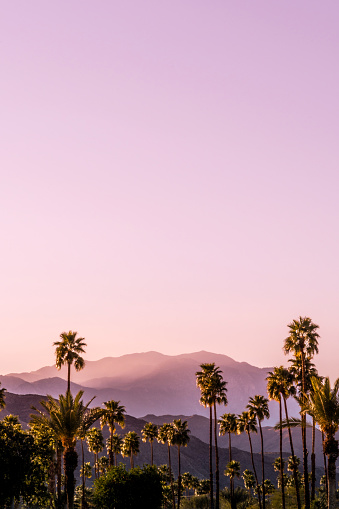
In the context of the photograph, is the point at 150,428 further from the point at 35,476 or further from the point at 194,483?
the point at 35,476

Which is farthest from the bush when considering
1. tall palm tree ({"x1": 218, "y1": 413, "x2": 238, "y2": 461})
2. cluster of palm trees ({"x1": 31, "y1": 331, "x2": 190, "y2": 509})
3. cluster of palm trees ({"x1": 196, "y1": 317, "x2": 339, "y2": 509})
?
tall palm tree ({"x1": 218, "y1": 413, "x2": 238, "y2": 461})

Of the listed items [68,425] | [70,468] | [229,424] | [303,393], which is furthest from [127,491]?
[229,424]

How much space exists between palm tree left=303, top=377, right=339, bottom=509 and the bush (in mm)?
21677

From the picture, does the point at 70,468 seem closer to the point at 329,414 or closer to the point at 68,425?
the point at 68,425

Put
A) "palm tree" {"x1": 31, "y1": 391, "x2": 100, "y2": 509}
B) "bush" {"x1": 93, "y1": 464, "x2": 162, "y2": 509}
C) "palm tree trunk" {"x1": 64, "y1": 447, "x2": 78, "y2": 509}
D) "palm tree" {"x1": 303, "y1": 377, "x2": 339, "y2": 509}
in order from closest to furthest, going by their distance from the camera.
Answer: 1. "palm tree" {"x1": 303, "y1": 377, "x2": 339, "y2": 509}
2. "palm tree" {"x1": 31, "y1": 391, "x2": 100, "y2": 509}
3. "palm tree trunk" {"x1": 64, "y1": 447, "x2": 78, "y2": 509}
4. "bush" {"x1": 93, "y1": 464, "x2": 162, "y2": 509}

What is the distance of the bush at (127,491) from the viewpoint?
59531 mm

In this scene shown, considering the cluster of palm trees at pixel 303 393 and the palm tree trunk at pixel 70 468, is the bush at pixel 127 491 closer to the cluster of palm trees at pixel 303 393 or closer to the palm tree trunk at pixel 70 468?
the palm tree trunk at pixel 70 468

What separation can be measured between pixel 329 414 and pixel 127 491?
81.5 ft

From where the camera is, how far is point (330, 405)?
146 ft

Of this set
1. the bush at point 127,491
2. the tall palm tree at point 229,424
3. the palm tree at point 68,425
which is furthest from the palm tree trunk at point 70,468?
the tall palm tree at point 229,424

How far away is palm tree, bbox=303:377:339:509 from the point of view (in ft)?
145

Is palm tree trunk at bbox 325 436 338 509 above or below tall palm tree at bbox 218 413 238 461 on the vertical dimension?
below

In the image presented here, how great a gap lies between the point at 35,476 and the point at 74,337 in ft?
80.0

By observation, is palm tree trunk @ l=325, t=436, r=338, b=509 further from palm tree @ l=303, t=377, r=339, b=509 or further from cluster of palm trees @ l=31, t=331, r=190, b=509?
cluster of palm trees @ l=31, t=331, r=190, b=509
